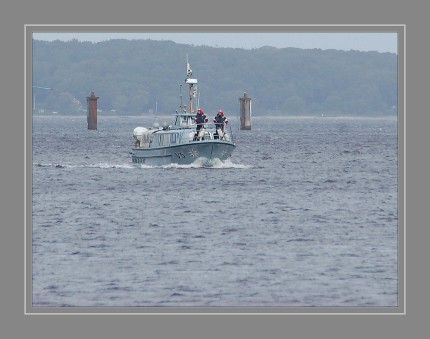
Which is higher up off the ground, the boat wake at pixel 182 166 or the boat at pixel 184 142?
the boat at pixel 184 142

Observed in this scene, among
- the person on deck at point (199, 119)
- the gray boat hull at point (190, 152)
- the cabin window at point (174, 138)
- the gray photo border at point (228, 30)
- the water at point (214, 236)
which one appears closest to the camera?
the gray photo border at point (228, 30)

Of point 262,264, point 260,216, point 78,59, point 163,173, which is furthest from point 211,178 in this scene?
point 78,59

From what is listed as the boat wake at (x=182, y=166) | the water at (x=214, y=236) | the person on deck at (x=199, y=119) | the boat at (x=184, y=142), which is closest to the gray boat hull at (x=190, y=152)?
the boat at (x=184, y=142)

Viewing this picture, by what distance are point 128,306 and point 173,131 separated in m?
49.8

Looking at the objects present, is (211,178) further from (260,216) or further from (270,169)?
(260,216)

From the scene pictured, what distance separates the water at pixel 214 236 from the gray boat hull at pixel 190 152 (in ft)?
2.10

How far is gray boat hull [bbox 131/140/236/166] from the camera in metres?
81.9

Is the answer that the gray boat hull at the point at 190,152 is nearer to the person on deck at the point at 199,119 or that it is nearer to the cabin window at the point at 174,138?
the cabin window at the point at 174,138

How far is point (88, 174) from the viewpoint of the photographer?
85.8m

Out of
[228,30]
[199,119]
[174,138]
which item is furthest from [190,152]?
[228,30]

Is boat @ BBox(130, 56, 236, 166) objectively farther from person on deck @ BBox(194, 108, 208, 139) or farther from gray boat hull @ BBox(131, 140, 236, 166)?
person on deck @ BBox(194, 108, 208, 139)

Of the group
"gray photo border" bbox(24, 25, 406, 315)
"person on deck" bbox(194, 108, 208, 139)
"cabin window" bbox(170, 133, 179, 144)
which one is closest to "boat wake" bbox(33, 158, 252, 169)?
"cabin window" bbox(170, 133, 179, 144)

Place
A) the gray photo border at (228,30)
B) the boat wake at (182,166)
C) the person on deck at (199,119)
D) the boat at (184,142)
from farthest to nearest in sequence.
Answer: the boat wake at (182,166)
the boat at (184,142)
the person on deck at (199,119)
the gray photo border at (228,30)

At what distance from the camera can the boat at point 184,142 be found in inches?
3219
